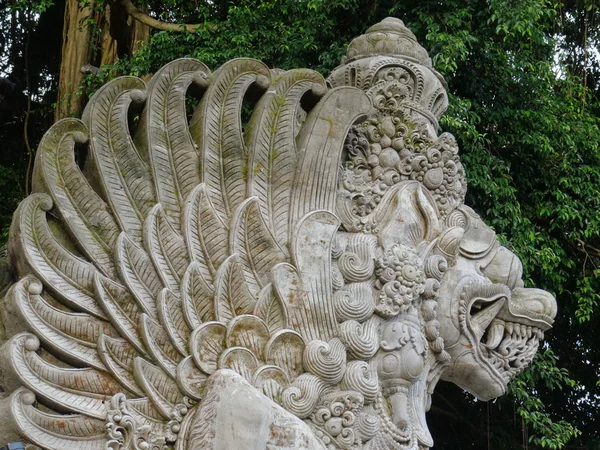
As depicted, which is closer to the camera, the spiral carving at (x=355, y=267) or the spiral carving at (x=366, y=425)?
the spiral carving at (x=366, y=425)

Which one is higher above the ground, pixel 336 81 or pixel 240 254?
pixel 336 81

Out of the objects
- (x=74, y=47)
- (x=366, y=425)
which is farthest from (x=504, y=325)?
(x=74, y=47)

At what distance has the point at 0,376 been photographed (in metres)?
4.18

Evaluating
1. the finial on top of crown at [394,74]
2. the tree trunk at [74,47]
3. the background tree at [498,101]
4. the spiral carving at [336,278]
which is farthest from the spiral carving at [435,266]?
the tree trunk at [74,47]

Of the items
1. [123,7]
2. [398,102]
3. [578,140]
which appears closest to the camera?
[398,102]

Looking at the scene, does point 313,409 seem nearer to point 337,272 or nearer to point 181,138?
point 337,272

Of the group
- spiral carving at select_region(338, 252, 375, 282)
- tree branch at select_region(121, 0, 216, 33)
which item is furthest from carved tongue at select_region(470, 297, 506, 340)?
tree branch at select_region(121, 0, 216, 33)

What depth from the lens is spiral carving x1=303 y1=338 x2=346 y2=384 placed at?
14.7ft

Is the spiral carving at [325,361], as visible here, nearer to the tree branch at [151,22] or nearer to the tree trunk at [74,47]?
the tree branch at [151,22]

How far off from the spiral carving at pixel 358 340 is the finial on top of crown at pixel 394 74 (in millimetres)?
1042

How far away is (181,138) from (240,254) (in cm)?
54

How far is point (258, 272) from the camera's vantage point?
4676 millimetres

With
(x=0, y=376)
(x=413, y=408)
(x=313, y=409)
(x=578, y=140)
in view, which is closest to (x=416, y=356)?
(x=413, y=408)

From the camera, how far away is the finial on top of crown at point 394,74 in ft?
17.1
